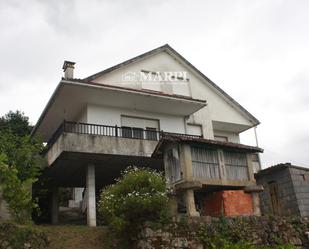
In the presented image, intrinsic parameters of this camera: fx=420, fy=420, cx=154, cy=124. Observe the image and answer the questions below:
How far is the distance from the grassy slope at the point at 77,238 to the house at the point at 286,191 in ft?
25.6

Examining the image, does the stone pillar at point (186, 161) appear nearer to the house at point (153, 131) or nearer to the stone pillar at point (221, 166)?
the house at point (153, 131)

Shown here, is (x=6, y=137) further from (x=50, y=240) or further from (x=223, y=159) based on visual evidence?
(x=223, y=159)

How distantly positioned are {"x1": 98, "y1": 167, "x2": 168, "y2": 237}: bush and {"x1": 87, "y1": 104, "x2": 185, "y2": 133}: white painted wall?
22.7 ft

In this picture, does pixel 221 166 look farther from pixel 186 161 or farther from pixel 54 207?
pixel 54 207

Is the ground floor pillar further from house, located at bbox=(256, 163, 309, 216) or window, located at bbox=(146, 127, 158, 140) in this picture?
window, located at bbox=(146, 127, 158, 140)

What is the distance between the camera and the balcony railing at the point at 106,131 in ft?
61.4

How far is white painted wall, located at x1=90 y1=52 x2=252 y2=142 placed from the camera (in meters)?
22.4

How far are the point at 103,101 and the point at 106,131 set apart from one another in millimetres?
1829

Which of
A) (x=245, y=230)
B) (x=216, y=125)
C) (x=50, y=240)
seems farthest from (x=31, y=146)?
(x=216, y=125)

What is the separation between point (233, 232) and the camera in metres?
13.7

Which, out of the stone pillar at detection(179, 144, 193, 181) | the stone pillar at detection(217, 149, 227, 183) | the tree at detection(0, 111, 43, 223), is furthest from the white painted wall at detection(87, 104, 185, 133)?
the stone pillar at detection(217, 149, 227, 183)

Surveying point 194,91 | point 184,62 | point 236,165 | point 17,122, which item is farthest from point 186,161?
point 17,122

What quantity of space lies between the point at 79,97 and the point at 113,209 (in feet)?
26.2

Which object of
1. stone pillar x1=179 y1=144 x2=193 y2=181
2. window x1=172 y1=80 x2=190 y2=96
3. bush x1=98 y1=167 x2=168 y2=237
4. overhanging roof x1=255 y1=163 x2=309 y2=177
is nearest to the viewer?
Result: bush x1=98 y1=167 x2=168 y2=237
